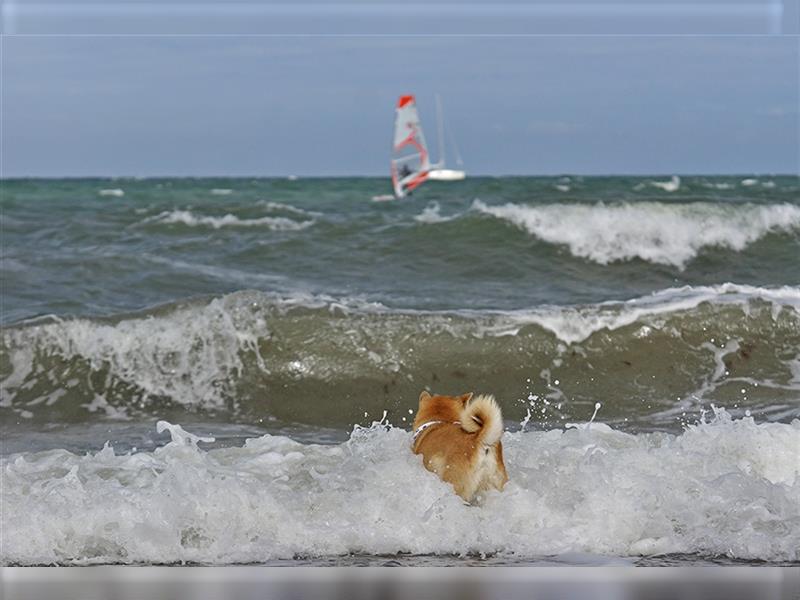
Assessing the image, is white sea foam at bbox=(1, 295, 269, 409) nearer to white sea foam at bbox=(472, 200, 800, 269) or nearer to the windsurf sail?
white sea foam at bbox=(472, 200, 800, 269)

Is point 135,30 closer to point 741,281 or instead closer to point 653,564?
point 653,564

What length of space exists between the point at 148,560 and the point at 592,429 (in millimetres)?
2168

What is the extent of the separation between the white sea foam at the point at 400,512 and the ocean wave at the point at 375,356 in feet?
7.81

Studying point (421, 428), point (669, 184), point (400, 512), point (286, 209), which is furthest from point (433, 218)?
point (669, 184)

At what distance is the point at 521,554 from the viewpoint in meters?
3.78

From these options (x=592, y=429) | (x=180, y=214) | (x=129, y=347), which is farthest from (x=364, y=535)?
(x=180, y=214)

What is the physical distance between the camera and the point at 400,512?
404cm

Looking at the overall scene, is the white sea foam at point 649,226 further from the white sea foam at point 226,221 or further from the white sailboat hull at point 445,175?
the white sailboat hull at point 445,175

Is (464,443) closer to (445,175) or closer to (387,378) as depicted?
(387,378)

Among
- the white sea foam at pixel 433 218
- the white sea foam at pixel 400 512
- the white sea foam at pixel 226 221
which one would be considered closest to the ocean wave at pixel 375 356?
the white sea foam at pixel 400 512

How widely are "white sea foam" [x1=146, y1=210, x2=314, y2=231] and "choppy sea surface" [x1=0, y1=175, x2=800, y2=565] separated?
8 centimetres

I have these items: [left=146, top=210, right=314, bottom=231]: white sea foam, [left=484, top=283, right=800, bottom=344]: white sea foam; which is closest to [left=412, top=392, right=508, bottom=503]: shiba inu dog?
[left=484, top=283, right=800, bottom=344]: white sea foam

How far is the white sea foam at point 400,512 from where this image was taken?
151 inches

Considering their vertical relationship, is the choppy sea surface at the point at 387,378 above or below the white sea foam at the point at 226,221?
below
